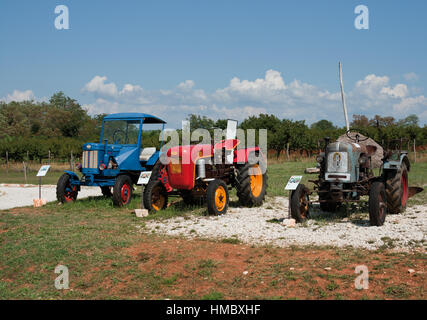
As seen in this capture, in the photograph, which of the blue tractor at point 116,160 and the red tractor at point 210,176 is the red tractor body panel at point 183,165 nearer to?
the red tractor at point 210,176

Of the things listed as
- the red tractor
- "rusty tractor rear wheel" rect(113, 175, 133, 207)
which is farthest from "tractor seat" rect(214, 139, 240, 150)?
"rusty tractor rear wheel" rect(113, 175, 133, 207)

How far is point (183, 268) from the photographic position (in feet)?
16.6

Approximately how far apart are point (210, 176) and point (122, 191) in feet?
7.80

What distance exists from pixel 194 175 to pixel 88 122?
49.8 metres

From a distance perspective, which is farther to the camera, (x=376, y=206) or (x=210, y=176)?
(x=210, y=176)

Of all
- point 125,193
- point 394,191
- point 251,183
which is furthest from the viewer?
point 125,193

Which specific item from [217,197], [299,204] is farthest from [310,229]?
[217,197]

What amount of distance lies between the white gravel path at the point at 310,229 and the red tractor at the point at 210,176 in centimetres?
62

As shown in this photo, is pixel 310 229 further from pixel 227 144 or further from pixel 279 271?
pixel 227 144

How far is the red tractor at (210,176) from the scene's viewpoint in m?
8.52

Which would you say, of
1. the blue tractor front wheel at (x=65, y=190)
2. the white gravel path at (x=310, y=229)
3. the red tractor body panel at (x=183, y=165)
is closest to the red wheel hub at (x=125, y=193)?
the blue tractor front wheel at (x=65, y=190)

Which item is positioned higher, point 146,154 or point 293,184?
point 146,154

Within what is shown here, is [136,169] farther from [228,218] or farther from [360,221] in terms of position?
[360,221]
